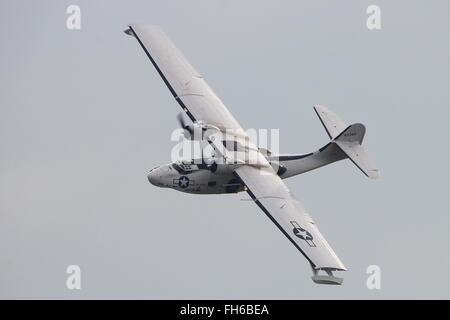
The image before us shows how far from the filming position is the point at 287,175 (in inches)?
3307

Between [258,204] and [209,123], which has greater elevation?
[209,123]

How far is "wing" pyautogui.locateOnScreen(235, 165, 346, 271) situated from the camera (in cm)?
7394

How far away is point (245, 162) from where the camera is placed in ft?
265

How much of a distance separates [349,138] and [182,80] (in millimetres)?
11946

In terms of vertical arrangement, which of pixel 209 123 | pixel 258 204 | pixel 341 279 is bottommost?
pixel 341 279

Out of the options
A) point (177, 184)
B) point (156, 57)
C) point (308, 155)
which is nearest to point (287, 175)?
point (308, 155)

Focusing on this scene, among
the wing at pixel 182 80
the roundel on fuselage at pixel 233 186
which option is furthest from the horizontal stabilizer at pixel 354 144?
the roundel on fuselage at pixel 233 186

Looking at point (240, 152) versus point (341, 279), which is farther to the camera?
point (240, 152)

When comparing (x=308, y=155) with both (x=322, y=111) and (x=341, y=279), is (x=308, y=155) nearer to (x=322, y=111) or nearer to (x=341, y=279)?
(x=322, y=111)

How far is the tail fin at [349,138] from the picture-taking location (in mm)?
82000

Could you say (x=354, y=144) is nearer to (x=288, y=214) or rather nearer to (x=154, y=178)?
(x=288, y=214)

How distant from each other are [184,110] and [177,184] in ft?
18.3

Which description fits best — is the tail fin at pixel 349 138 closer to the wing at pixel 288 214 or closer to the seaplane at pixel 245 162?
the seaplane at pixel 245 162

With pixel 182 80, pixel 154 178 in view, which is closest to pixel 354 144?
pixel 182 80
